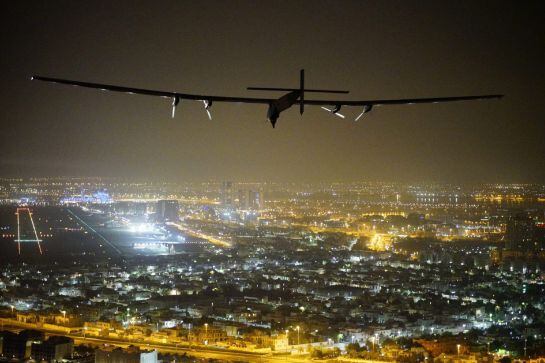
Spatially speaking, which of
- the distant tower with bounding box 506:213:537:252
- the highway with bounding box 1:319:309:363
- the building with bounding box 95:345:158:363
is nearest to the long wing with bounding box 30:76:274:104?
the building with bounding box 95:345:158:363

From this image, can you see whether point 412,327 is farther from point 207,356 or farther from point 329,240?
point 329,240

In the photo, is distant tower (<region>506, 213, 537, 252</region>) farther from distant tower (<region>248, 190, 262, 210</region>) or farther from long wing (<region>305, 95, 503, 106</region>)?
long wing (<region>305, 95, 503, 106</region>)

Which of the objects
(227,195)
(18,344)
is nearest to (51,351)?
(18,344)

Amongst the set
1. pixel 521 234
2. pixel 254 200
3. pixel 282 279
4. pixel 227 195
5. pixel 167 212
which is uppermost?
pixel 227 195

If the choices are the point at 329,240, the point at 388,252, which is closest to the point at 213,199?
the point at 329,240

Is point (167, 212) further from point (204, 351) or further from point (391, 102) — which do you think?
point (391, 102)

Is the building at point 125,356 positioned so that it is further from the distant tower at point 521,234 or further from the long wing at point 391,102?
the distant tower at point 521,234
